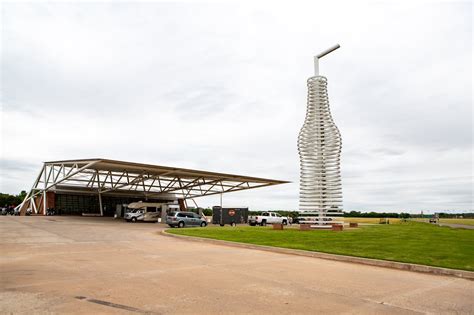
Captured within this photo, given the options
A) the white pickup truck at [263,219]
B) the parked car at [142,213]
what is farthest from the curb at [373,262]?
the parked car at [142,213]

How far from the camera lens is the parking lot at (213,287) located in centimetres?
664

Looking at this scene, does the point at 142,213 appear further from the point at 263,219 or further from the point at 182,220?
the point at 263,219

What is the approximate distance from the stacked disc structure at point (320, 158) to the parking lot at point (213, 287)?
19006mm

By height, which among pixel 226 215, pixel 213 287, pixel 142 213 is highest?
pixel 213 287

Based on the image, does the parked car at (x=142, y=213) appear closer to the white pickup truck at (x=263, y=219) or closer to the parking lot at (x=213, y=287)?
the white pickup truck at (x=263, y=219)

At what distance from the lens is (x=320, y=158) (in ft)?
104

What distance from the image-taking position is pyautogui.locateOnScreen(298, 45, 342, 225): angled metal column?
3141 cm

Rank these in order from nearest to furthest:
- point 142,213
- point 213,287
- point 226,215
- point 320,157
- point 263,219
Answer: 1. point 213,287
2. point 320,157
3. point 263,219
4. point 226,215
5. point 142,213

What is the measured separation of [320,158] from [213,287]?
24728 millimetres

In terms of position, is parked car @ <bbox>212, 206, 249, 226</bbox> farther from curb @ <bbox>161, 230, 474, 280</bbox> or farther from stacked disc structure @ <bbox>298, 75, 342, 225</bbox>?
curb @ <bbox>161, 230, 474, 280</bbox>

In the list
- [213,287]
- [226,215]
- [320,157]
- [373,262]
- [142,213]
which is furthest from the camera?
[142,213]

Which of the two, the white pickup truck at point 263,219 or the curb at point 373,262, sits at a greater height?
the curb at point 373,262

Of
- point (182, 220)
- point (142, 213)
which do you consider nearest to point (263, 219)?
point (182, 220)

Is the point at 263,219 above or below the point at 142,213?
below
